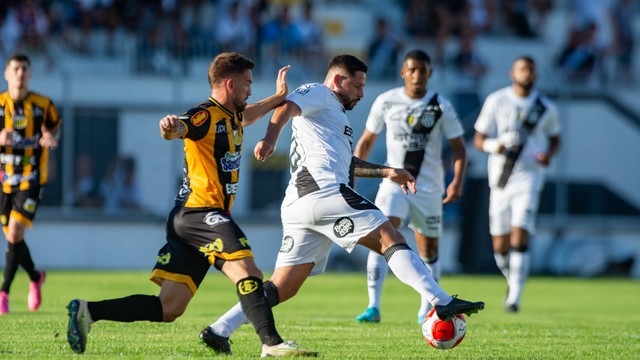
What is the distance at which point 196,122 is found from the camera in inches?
321

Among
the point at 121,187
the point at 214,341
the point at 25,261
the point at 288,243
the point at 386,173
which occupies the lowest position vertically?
the point at 121,187

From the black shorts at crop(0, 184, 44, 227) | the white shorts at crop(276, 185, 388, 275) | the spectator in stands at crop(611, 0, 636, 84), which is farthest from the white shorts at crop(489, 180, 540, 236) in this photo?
the spectator in stands at crop(611, 0, 636, 84)

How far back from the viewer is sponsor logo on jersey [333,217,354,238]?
28.6 ft

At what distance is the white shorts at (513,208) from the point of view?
48.0ft

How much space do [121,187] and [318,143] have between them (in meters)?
14.3

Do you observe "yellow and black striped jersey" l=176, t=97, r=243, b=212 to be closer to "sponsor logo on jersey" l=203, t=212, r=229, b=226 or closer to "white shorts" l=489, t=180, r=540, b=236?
"sponsor logo on jersey" l=203, t=212, r=229, b=226

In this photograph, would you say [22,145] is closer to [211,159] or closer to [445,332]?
[211,159]

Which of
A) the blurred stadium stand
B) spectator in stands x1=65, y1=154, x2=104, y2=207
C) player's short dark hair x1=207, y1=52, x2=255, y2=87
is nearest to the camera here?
player's short dark hair x1=207, y1=52, x2=255, y2=87

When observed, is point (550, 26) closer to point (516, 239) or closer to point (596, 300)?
point (596, 300)

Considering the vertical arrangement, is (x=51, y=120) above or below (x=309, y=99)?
below

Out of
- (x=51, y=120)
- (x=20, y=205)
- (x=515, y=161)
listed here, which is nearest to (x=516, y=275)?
(x=515, y=161)

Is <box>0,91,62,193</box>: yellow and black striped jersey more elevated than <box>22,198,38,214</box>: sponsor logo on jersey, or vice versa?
<box>0,91,62,193</box>: yellow and black striped jersey

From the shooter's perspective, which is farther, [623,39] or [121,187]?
[623,39]

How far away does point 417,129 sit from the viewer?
40.9 feet
